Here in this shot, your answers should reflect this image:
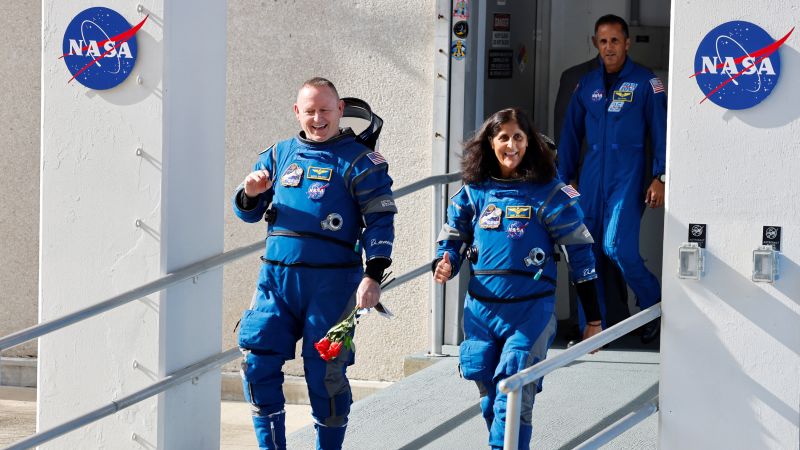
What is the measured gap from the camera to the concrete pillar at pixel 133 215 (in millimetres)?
5402

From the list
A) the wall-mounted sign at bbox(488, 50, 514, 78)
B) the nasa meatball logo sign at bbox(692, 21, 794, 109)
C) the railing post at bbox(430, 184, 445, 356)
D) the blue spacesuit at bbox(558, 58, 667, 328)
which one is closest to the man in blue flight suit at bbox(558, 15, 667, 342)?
the blue spacesuit at bbox(558, 58, 667, 328)

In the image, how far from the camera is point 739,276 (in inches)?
194

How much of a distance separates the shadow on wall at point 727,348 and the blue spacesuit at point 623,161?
1.29 m

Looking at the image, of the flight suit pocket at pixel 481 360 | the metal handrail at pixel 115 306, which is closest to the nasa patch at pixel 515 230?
the flight suit pocket at pixel 481 360

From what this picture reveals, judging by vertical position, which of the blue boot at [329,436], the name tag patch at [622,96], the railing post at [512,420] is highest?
the name tag patch at [622,96]

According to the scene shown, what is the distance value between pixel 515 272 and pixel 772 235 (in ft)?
3.11

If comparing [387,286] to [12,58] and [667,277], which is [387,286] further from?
[12,58]

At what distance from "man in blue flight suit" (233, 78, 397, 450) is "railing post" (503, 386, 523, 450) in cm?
84

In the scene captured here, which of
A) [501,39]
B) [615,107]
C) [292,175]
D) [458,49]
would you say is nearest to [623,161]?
[615,107]

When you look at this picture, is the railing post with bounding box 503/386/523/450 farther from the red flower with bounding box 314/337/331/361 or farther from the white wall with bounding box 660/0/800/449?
the white wall with bounding box 660/0/800/449

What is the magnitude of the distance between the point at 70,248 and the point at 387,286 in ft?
4.38

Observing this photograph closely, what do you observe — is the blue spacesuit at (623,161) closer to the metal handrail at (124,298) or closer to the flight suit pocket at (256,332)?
the metal handrail at (124,298)

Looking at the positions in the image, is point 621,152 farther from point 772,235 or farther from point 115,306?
point 115,306

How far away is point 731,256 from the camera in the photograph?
4926mm
